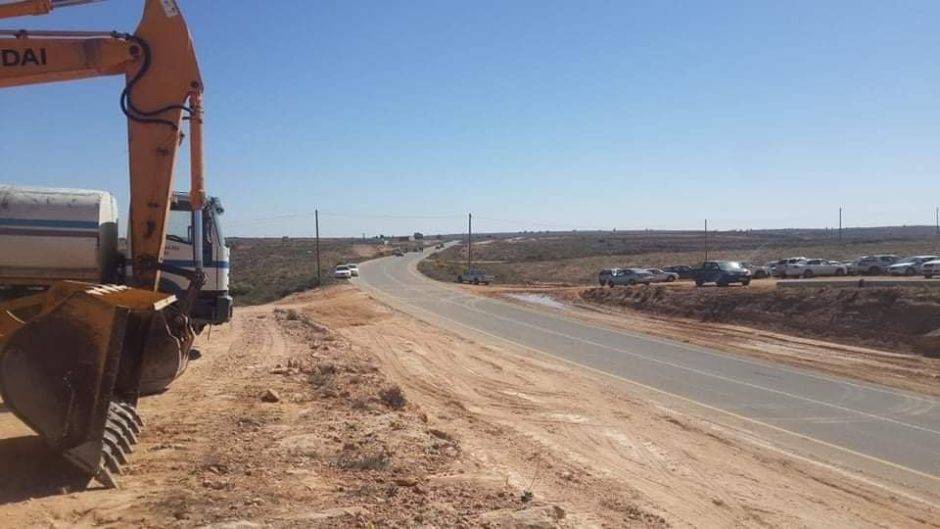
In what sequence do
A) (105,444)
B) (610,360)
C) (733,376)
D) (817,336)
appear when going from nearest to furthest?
(105,444), (733,376), (610,360), (817,336)

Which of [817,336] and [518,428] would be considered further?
[817,336]

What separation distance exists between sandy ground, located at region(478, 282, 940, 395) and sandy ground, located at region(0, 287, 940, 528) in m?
9.83

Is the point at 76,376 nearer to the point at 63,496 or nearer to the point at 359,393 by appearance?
the point at 63,496

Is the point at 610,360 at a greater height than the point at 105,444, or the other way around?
the point at 105,444

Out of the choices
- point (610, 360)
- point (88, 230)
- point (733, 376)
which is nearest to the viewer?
point (88, 230)

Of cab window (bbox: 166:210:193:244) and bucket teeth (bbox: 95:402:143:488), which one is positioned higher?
cab window (bbox: 166:210:193:244)

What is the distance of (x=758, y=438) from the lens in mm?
15375

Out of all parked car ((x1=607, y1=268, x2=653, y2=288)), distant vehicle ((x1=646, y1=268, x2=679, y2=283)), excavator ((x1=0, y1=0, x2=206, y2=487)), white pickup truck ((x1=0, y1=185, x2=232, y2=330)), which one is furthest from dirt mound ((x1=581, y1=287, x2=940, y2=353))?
excavator ((x1=0, y1=0, x2=206, y2=487))

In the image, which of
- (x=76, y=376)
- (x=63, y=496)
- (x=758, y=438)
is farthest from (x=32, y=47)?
(x=758, y=438)

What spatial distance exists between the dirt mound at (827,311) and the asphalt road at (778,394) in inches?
294

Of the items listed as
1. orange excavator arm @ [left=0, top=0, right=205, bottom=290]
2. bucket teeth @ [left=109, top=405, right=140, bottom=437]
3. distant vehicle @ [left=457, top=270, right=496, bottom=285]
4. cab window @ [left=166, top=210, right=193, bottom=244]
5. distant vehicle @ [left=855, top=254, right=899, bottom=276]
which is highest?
orange excavator arm @ [left=0, top=0, right=205, bottom=290]

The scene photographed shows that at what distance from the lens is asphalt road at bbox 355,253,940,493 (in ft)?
47.8

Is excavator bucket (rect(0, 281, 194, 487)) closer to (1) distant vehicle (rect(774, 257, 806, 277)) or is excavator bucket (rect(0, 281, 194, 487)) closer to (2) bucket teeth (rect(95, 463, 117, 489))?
(2) bucket teeth (rect(95, 463, 117, 489))

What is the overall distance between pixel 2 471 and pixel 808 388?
18826 millimetres
